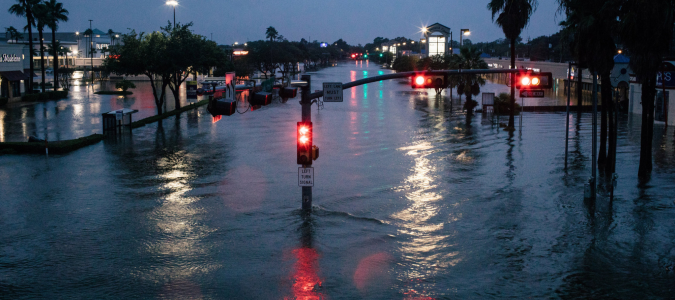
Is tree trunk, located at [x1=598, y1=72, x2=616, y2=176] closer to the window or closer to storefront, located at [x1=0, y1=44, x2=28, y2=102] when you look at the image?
storefront, located at [x1=0, y1=44, x2=28, y2=102]

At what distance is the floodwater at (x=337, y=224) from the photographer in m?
12.7

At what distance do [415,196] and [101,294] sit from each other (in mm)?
11819

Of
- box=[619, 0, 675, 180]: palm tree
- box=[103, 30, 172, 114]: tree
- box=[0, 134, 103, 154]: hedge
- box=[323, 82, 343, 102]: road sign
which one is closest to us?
box=[323, 82, 343, 102]: road sign

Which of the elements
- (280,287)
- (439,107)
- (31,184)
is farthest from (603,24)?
(439,107)

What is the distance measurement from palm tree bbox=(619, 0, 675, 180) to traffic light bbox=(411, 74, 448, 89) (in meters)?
7.89

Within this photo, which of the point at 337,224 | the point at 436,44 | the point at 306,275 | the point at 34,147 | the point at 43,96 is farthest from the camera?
the point at 436,44

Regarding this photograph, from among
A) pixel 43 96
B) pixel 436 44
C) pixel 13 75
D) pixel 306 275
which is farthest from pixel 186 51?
pixel 436 44

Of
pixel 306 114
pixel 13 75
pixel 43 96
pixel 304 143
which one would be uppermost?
pixel 13 75

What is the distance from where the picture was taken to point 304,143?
1867 cm

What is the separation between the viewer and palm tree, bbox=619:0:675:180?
66.3 ft

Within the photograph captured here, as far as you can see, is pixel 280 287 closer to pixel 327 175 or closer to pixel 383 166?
pixel 327 175

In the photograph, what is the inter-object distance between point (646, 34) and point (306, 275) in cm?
1588

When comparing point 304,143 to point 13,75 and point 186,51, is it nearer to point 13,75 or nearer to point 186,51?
point 186,51

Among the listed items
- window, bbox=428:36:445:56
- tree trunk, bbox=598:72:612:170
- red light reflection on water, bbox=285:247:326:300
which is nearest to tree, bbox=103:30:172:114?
tree trunk, bbox=598:72:612:170
